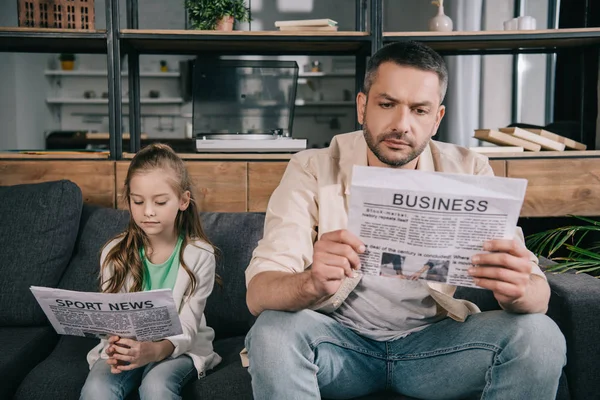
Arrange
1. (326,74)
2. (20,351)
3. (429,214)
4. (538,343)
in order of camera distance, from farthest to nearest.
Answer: (326,74) → (20,351) → (538,343) → (429,214)

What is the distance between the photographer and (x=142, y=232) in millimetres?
1627

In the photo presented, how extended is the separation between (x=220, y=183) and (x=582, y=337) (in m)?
1.25

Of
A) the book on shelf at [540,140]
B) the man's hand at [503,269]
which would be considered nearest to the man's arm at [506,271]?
the man's hand at [503,269]

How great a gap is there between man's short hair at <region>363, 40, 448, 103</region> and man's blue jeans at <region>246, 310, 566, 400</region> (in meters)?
0.53

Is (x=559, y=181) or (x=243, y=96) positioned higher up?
(x=243, y=96)

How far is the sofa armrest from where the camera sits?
1377 millimetres

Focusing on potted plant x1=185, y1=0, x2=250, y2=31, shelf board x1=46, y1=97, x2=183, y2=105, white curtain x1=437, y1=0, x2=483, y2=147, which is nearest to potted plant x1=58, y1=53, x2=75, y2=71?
shelf board x1=46, y1=97, x2=183, y2=105

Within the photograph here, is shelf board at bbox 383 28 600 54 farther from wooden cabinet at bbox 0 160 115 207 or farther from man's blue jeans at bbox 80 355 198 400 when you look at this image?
man's blue jeans at bbox 80 355 198 400

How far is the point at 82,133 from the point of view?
6246 millimetres

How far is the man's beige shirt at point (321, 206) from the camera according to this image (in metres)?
1.25

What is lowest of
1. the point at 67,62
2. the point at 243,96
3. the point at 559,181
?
the point at 559,181

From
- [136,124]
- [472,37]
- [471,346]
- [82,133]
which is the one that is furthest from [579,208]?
[82,133]

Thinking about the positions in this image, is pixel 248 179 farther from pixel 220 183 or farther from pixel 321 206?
pixel 321 206

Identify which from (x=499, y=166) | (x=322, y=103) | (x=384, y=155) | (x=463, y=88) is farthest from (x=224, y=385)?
(x=322, y=103)
